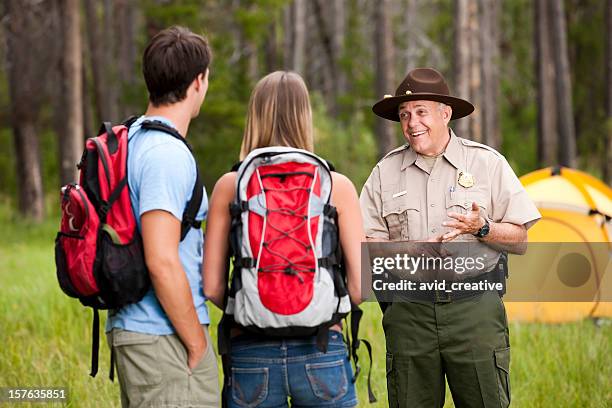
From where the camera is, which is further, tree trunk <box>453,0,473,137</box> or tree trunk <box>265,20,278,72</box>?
tree trunk <box>265,20,278,72</box>

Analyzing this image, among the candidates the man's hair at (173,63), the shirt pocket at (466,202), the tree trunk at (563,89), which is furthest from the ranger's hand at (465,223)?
the tree trunk at (563,89)

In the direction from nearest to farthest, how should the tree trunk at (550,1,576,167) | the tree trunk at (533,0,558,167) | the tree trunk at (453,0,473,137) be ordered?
the tree trunk at (453,0,473,137), the tree trunk at (550,1,576,167), the tree trunk at (533,0,558,167)

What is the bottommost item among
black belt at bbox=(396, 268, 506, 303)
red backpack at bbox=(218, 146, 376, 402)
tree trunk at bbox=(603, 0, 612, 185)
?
black belt at bbox=(396, 268, 506, 303)

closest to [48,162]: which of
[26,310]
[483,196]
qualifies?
[26,310]

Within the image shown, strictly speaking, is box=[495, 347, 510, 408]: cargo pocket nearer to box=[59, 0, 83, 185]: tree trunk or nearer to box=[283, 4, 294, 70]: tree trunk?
box=[59, 0, 83, 185]: tree trunk

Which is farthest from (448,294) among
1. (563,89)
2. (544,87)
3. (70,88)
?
(544,87)

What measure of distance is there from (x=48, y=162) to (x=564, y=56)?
57.2 ft

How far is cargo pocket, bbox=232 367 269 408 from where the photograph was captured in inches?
136

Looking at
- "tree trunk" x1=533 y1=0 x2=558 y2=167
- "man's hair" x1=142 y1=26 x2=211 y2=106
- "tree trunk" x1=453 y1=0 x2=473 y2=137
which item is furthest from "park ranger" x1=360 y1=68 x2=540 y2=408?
"tree trunk" x1=533 y1=0 x2=558 y2=167

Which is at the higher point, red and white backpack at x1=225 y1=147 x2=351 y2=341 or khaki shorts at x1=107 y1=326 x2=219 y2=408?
red and white backpack at x1=225 y1=147 x2=351 y2=341

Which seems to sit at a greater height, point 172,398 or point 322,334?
point 322,334

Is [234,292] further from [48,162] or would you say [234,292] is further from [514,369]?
[48,162]

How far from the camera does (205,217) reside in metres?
3.59

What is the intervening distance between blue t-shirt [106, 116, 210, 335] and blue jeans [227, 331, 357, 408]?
246mm
